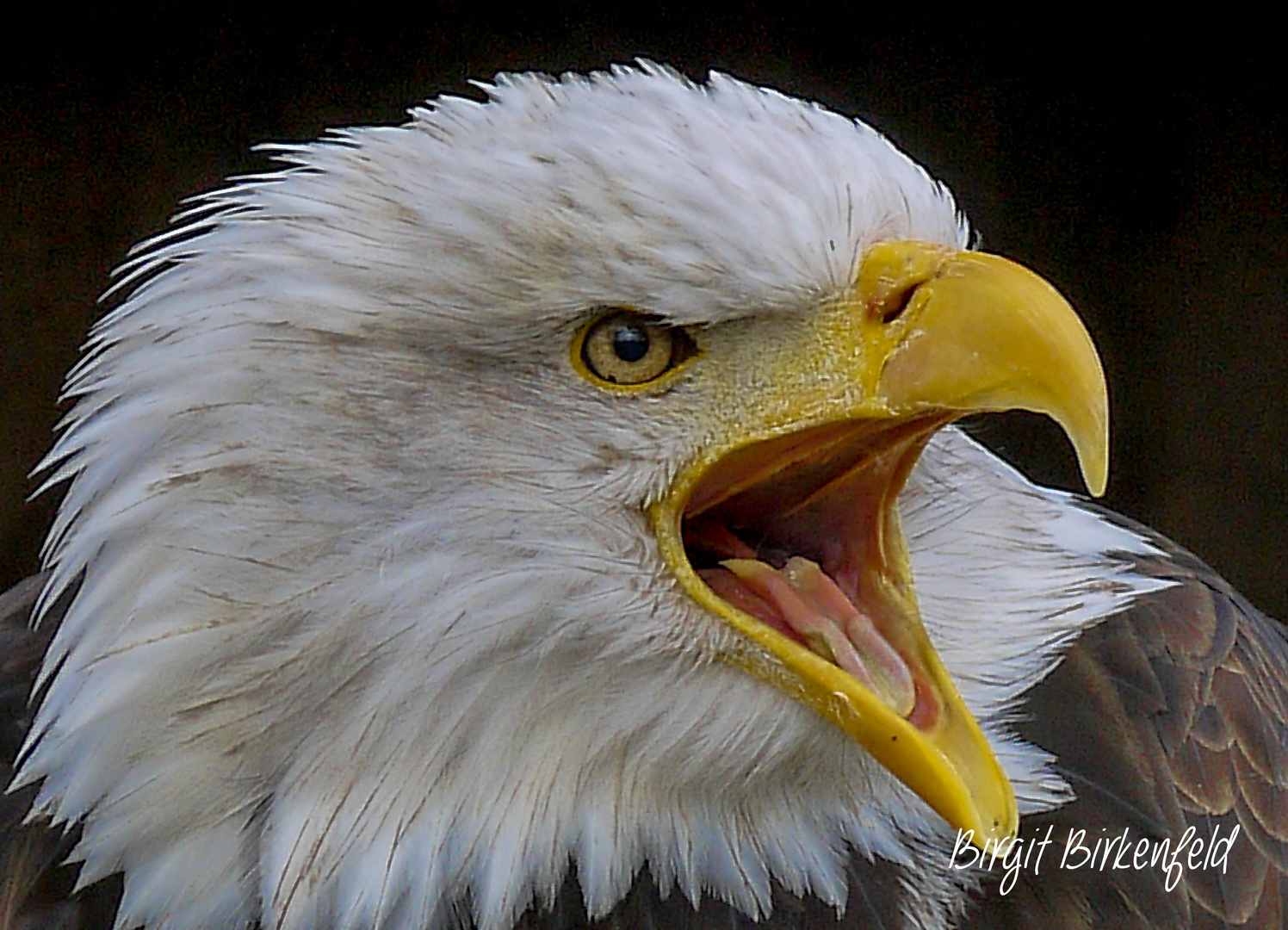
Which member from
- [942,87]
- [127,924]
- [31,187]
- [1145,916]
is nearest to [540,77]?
[127,924]

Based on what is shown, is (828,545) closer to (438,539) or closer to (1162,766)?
(438,539)

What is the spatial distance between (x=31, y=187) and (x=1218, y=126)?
2137 millimetres

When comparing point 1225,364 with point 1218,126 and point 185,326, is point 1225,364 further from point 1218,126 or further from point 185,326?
point 185,326

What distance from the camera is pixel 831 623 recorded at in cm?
113

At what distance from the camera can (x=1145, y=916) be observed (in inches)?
54.6

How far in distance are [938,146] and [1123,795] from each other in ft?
6.00

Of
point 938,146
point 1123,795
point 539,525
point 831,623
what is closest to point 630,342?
point 539,525

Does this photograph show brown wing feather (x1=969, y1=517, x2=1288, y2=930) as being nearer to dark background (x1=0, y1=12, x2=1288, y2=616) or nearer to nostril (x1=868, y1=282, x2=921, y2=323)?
nostril (x1=868, y1=282, x2=921, y2=323)

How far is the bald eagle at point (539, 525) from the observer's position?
1.06m

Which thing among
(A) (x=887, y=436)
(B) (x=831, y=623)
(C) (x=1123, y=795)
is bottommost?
(C) (x=1123, y=795)

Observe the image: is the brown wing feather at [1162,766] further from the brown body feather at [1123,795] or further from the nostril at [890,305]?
the nostril at [890,305]

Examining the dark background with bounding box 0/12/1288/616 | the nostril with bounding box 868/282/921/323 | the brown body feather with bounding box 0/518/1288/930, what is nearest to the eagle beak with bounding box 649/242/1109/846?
the nostril with bounding box 868/282/921/323

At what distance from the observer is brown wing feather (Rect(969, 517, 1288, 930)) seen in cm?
138

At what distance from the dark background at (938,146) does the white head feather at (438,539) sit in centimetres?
171
